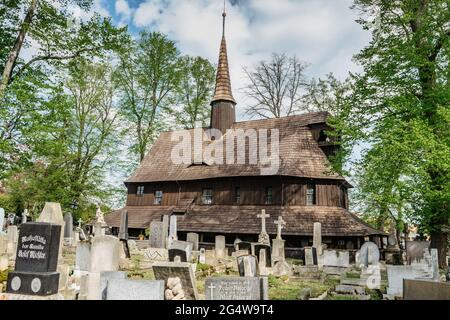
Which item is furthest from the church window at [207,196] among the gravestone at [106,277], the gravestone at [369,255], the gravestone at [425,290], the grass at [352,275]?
the gravestone at [425,290]

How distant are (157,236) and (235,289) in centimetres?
1238

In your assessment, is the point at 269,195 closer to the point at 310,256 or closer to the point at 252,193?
the point at 252,193

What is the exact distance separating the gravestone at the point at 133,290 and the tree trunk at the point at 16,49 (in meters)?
11.5

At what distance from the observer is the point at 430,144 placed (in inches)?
494

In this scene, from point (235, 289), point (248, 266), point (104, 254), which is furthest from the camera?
point (248, 266)

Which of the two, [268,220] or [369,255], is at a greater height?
[268,220]

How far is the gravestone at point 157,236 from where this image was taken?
1856 centimetres

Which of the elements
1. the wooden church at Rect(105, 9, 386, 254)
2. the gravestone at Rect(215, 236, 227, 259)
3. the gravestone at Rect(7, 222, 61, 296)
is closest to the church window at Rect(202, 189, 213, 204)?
the wooden church at Rect(105, 9, 386, 254)

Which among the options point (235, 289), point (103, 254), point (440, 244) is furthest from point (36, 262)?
point (440, 244)

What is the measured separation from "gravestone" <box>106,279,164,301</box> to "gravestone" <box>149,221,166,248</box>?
12.0m

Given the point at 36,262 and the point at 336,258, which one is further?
the point at 336,258

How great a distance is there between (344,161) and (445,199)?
16.1 feet

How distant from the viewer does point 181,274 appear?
7.92m
